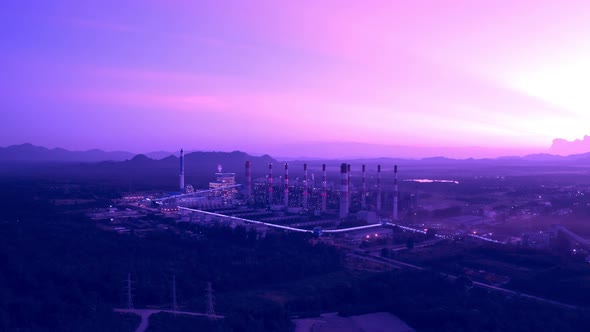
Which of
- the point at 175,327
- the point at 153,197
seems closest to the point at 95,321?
the point at 175,327

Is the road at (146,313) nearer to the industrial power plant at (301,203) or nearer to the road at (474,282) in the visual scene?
the road at (474,282)

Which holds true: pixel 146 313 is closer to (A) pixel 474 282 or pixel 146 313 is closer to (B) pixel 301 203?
(A) pixel 474 282

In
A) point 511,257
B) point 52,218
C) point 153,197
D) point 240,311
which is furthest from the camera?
point 153,197

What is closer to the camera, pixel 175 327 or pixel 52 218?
pixel 175 327

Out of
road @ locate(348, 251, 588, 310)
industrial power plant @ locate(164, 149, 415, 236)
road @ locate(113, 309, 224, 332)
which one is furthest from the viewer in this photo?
industrial power plant @ locate(164, 149, 415, 236)

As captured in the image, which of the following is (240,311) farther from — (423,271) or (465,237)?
(465,237)

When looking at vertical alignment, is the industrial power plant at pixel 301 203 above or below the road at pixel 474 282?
above

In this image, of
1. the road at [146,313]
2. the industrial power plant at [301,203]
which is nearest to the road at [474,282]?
the industrial power plant at [301,203]

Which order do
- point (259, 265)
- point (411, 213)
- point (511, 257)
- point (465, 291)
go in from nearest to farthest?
point (465, 291) < point (259, 265) < point (511, 257) < point (411, 213)

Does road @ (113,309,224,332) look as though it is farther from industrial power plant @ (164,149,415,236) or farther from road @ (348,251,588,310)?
industrial power plant @ (164,149,415,236)

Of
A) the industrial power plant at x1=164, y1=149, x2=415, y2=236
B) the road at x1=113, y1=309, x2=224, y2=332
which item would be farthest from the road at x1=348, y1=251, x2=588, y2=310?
the road at x1=113, y1=309, x2=224, y2=332

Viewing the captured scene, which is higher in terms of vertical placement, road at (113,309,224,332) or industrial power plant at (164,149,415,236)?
industrial power plant at (164,149,415,236)
